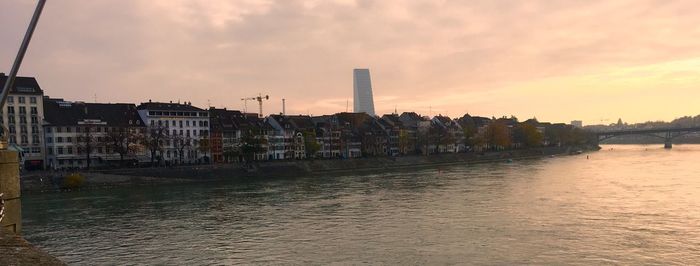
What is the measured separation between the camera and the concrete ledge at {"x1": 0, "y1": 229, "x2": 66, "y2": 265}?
613 centimetres

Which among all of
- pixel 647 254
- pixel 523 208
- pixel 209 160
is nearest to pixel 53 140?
pixel 209 160

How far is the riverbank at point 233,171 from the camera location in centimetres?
5462

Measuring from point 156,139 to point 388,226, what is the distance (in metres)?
52.1

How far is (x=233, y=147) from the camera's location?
269 feet

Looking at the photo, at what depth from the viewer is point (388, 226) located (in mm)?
27422

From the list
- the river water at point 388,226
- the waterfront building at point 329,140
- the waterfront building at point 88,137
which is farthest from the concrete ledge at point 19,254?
the waterfront building at point 329,140

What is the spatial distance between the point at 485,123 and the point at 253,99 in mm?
66024

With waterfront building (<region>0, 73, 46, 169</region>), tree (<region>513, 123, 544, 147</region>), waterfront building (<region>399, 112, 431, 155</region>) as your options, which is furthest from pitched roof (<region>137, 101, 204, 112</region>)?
tree (<region>513, 123, 544, 147</region>)

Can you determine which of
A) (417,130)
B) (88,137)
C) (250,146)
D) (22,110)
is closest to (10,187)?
(88,137)

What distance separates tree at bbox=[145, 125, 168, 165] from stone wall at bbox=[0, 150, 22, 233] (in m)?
63.0

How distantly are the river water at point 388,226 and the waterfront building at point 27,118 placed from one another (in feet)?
84.5

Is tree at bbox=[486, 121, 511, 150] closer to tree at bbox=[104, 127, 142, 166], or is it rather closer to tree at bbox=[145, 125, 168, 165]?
tree at bbox=[145, 125, 168, 165]

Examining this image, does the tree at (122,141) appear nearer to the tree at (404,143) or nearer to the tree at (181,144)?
the tree at (181,144)

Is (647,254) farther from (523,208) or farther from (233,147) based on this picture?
(233,147)
